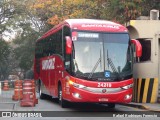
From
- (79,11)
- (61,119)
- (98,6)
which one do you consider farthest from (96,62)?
(79,11)

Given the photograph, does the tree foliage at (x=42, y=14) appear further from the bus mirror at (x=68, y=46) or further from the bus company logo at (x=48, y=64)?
the bus mirror at (x=68, y=46)

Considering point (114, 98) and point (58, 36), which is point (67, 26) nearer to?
point (58, 36)

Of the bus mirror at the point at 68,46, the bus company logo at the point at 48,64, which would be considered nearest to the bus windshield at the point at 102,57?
the bus mirror at the point at 68,46

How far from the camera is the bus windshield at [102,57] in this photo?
14.5 m

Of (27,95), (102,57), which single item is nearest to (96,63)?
(102,57)

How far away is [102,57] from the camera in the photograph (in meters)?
14.7

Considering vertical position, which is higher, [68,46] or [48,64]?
[68,46]

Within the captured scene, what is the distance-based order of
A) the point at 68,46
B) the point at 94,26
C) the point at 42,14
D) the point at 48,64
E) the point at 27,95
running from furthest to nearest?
the point at 42,14, the point at 48,64, the point at 27,95, the point at 94,26, the point at 68,46

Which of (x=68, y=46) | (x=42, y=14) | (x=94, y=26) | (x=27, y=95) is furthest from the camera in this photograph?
(x=42, y=14)

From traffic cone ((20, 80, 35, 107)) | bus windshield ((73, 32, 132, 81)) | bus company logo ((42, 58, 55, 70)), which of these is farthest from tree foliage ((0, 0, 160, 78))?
traffic cone ((20, 80, 35, 107))

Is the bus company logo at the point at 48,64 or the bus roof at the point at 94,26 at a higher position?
the bus roof at the point at 94,26

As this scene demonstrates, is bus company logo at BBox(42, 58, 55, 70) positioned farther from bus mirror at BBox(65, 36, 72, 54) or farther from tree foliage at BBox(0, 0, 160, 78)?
tree foliage at BBox(0, 0, 160, 78)

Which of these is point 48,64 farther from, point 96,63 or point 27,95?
point 96,63

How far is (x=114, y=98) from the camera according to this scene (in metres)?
14.4
